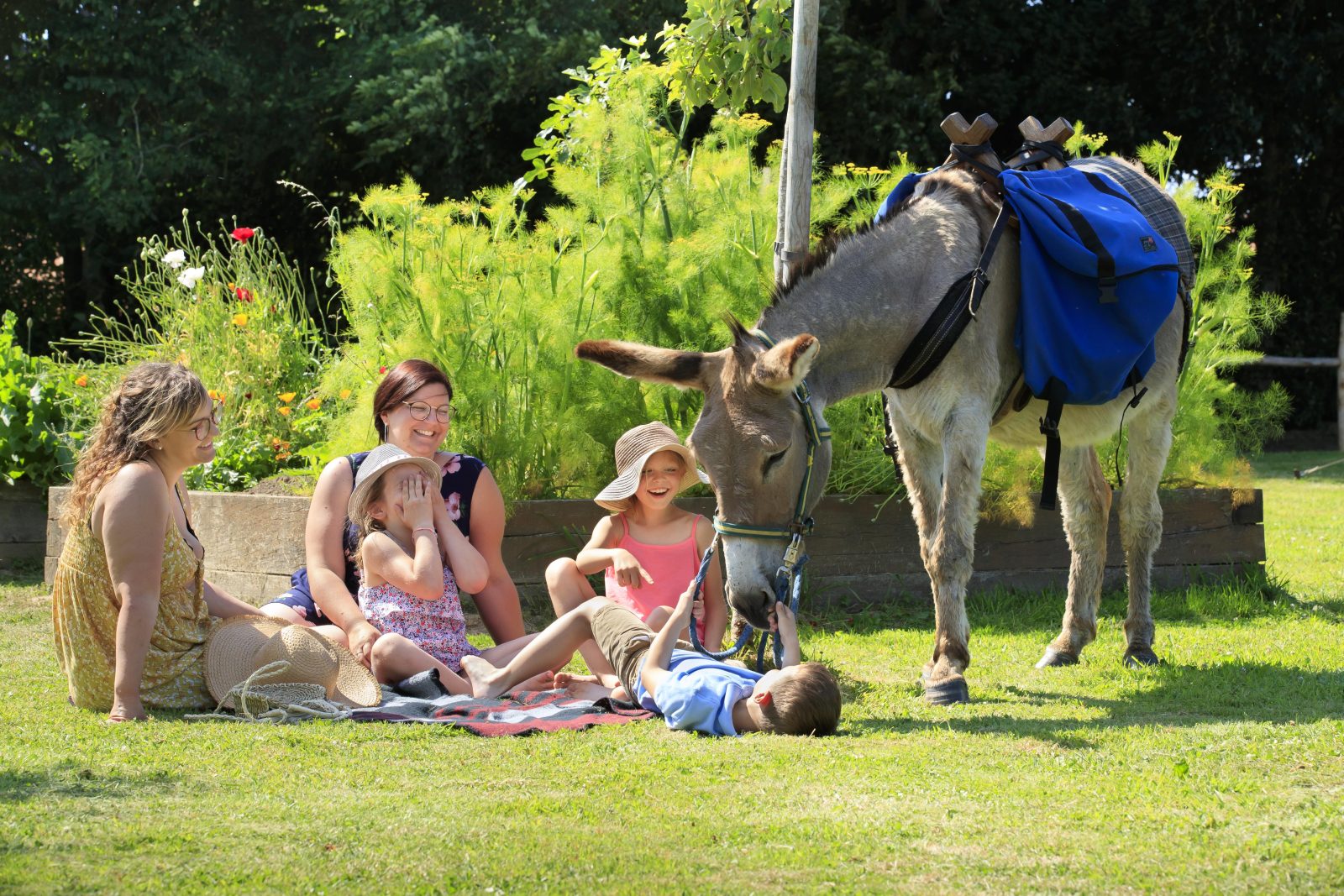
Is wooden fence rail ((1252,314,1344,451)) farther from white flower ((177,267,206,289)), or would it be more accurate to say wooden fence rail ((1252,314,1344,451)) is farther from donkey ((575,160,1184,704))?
white flower ((177,267,206,289))

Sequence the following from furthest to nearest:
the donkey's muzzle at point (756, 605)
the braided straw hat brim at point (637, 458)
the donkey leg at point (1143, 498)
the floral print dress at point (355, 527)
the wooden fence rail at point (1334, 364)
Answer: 1. the wooden fence rail at point (1334, 364)
2. the donkey leg at point (1143, 498)
3. the floral print dress at point (355, 527)
4. the braided straw hat brim at point (637, 458)
5. the donkey's muzzle at point (756, 605)

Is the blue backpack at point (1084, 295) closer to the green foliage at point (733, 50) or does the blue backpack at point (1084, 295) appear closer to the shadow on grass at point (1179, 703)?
the shadow on grass at point (1179, 703)

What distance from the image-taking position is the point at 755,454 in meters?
4.24

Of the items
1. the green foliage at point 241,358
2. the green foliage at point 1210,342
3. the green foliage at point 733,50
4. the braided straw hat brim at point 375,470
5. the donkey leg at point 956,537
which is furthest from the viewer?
the green foliage at point 241,358

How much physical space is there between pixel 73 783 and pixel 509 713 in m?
1.44

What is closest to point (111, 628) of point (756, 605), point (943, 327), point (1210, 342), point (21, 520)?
point (756, 605)

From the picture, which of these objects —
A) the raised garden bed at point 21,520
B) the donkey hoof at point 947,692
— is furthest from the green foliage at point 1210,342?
the raised garden bed at point 21,520

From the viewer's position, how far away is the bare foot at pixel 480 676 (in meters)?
4.74

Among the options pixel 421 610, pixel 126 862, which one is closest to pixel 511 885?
pixel 126 862

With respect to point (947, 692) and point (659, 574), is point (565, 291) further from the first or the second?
point (947, 692)

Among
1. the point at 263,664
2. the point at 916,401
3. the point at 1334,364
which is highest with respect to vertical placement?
the point at 1334,364

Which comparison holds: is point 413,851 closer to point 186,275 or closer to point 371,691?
point 371,691

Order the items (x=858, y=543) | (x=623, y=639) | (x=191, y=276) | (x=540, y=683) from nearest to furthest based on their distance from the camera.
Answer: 1. (x=623, y=639)
2. (x=540, y=683)
3. (x=858, y=543)
4. (x=191, y=276)

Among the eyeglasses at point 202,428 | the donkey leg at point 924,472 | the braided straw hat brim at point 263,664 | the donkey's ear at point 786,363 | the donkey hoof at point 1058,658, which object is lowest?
the donkey hoof at point 1058,658
